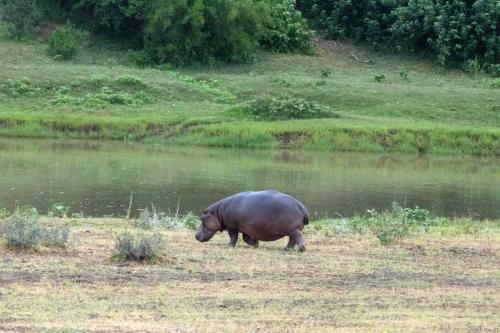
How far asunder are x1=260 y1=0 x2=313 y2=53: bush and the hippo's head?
36.0 meters

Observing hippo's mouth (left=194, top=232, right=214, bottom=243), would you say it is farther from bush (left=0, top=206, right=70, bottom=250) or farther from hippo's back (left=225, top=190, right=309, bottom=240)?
bush (left=0, top=206, right=70, bottom=250)

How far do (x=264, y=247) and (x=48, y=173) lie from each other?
13.1m

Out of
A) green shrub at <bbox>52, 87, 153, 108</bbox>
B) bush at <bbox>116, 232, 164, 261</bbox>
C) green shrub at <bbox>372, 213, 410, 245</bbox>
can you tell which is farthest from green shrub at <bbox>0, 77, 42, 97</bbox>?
bush at <bbox>116, 232, 164, 261</bbox>

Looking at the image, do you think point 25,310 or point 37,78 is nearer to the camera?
point 25,310

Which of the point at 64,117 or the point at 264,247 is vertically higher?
the point at 264,247

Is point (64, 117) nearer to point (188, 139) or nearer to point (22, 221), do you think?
point (188, 139)

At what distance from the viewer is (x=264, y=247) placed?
14109 mm

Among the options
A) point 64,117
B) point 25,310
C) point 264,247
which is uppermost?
point 25,310

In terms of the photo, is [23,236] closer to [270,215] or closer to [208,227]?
[208,227]

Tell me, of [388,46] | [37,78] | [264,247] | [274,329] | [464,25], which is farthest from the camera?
[388,46]

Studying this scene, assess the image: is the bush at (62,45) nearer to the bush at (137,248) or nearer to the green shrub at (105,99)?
the green shrub at (105,99)

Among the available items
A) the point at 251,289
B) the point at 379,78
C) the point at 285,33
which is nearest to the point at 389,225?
the point at 251,289

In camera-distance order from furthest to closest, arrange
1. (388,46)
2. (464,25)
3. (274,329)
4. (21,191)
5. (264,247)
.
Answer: (388,46) → (464,25) → (21,191) → (264,247) → (274,329)

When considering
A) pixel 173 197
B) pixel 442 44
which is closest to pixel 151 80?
pixel 442 44
